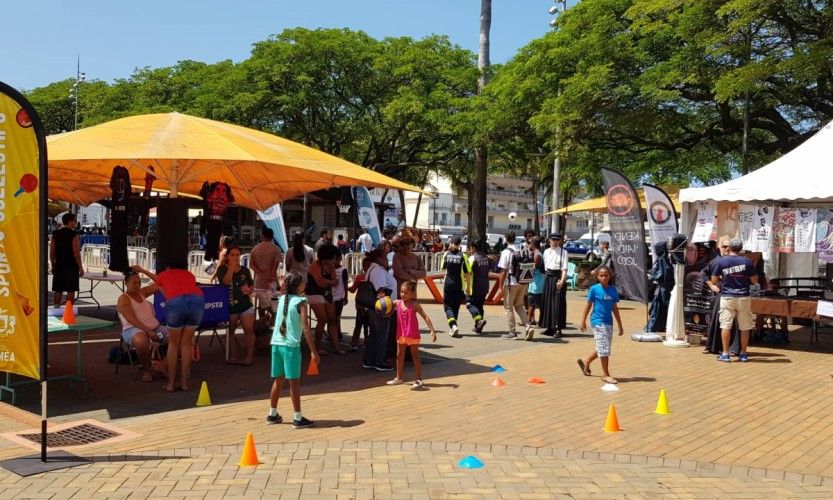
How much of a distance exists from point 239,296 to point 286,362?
3.28 metres

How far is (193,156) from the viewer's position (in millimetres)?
8336

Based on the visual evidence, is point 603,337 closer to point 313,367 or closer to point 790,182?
point 313,367

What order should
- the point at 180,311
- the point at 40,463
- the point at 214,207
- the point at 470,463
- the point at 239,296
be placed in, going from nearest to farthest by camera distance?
the point at 40,463
the point at 470,463
the point at 180,311
the point at 239,296
the point at 214,207

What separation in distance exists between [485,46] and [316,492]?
22227mm

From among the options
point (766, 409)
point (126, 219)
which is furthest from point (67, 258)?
point (766, 409)

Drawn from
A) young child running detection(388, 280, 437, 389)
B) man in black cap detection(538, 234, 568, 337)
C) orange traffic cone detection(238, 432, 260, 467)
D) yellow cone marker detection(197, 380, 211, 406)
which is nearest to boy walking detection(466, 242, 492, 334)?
man in black cap detection(538, 234, 568, 337)

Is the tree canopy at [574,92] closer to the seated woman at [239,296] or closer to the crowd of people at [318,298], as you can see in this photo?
the crowd of people at [318,298]

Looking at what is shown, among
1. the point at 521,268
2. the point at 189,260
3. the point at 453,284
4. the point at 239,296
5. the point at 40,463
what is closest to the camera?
the point at 40,463

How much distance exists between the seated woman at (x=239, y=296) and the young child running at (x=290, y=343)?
303cm

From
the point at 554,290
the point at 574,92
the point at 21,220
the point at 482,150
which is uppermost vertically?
the point at 574,92

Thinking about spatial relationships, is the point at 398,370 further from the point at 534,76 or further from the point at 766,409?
the point at 534,76

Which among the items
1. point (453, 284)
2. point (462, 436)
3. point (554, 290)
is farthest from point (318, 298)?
point (554, 290)

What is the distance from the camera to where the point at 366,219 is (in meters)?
21.7

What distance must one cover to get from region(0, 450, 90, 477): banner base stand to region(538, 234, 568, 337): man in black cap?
350 inches
